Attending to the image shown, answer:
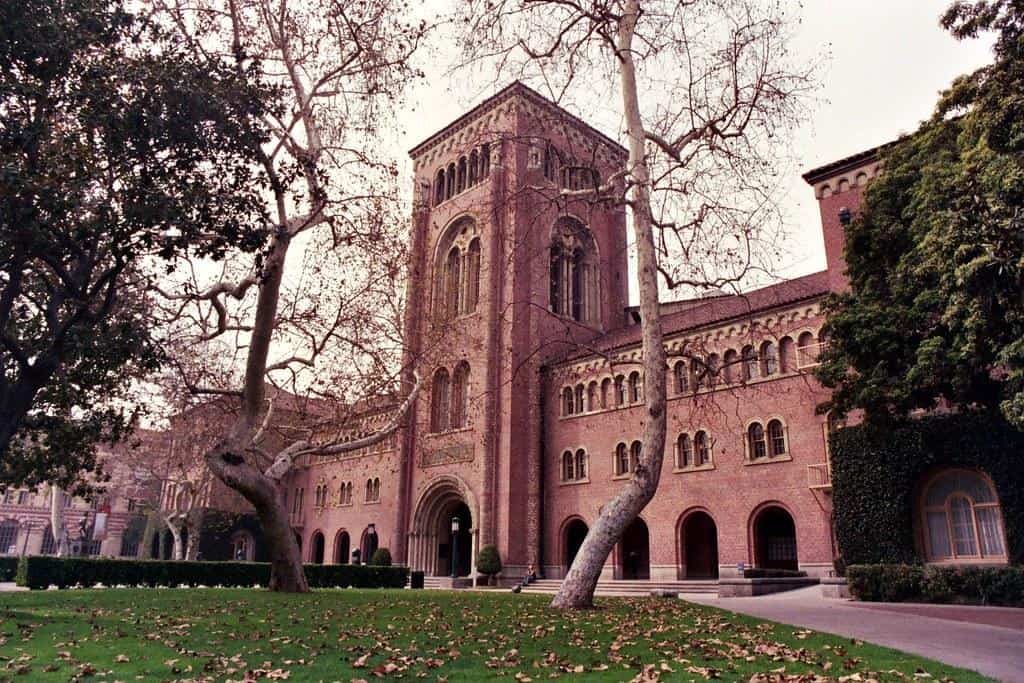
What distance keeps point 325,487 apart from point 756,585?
33.8 meters

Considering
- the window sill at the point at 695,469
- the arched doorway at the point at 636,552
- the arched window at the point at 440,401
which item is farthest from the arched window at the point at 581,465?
the arched window at the point at 440,401

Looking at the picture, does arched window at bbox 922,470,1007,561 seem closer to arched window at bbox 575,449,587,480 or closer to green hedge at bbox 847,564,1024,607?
green hedge at bbox 847,564,1024,607

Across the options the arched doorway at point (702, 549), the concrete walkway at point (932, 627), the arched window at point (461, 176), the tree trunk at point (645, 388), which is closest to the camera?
the concrete walkway at point (932, 627)

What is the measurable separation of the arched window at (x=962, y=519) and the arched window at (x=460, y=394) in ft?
67.4

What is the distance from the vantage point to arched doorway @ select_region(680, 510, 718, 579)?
30.4 metres

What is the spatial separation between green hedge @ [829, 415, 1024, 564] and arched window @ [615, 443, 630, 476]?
9.59 m

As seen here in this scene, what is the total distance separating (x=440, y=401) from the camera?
3697 cm

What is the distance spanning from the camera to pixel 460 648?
764 cm

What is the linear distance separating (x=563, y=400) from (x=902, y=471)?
15.7m

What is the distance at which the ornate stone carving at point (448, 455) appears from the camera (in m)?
33.9

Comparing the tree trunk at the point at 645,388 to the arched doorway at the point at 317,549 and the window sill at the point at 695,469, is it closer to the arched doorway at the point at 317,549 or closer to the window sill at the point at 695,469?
the window sill at the point at 695,469

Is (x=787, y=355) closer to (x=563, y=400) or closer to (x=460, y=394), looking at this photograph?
(x=563, y=400)

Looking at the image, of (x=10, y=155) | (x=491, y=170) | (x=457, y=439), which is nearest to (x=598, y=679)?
(x=10, y=155)

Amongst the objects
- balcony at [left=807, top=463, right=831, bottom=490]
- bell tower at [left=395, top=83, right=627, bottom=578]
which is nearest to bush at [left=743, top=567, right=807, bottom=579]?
balcony at [left=807, top=463, right=831, bottom=490]
